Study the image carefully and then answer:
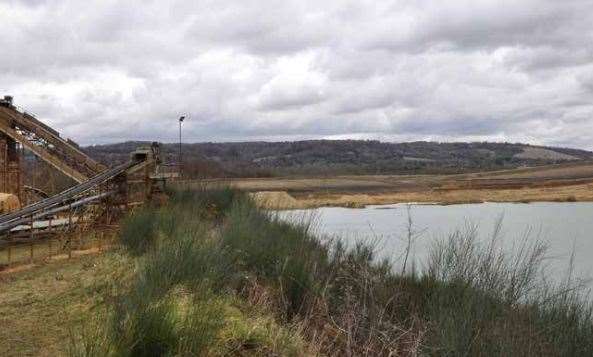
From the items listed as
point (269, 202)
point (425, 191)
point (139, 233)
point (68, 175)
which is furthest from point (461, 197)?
point (139, 233)

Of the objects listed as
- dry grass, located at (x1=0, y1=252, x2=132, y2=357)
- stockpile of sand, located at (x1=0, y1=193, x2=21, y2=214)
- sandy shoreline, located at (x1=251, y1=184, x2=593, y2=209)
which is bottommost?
sandy shoreline, located at (x1=251, y1=184, x2=593, y2=209)

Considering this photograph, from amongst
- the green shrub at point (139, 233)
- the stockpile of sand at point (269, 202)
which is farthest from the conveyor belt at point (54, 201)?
the stockpile of sand at point (269, 202)

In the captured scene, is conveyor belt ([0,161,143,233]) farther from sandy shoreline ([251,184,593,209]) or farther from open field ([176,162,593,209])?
sandy shoreline ([251,184,593,209])

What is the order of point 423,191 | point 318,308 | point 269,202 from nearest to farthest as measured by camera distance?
point 318,308, point 269,202, point 423,191

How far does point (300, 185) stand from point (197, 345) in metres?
74.5

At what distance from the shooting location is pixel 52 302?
9438mm

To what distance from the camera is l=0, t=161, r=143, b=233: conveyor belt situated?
1529cm

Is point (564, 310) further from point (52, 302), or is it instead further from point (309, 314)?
point (52, 302)

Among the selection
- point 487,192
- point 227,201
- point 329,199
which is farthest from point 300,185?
point 227,201

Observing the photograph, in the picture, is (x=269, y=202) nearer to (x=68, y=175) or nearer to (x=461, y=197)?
(x=68, y=175)

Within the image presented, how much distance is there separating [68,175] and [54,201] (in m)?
6.22

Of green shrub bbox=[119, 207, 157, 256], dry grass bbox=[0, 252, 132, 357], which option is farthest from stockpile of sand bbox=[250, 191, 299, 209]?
dry grass bbox=[0, 252, 132, 357]

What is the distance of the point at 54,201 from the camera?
56.8 ft

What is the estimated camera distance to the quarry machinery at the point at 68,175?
17812 mm
